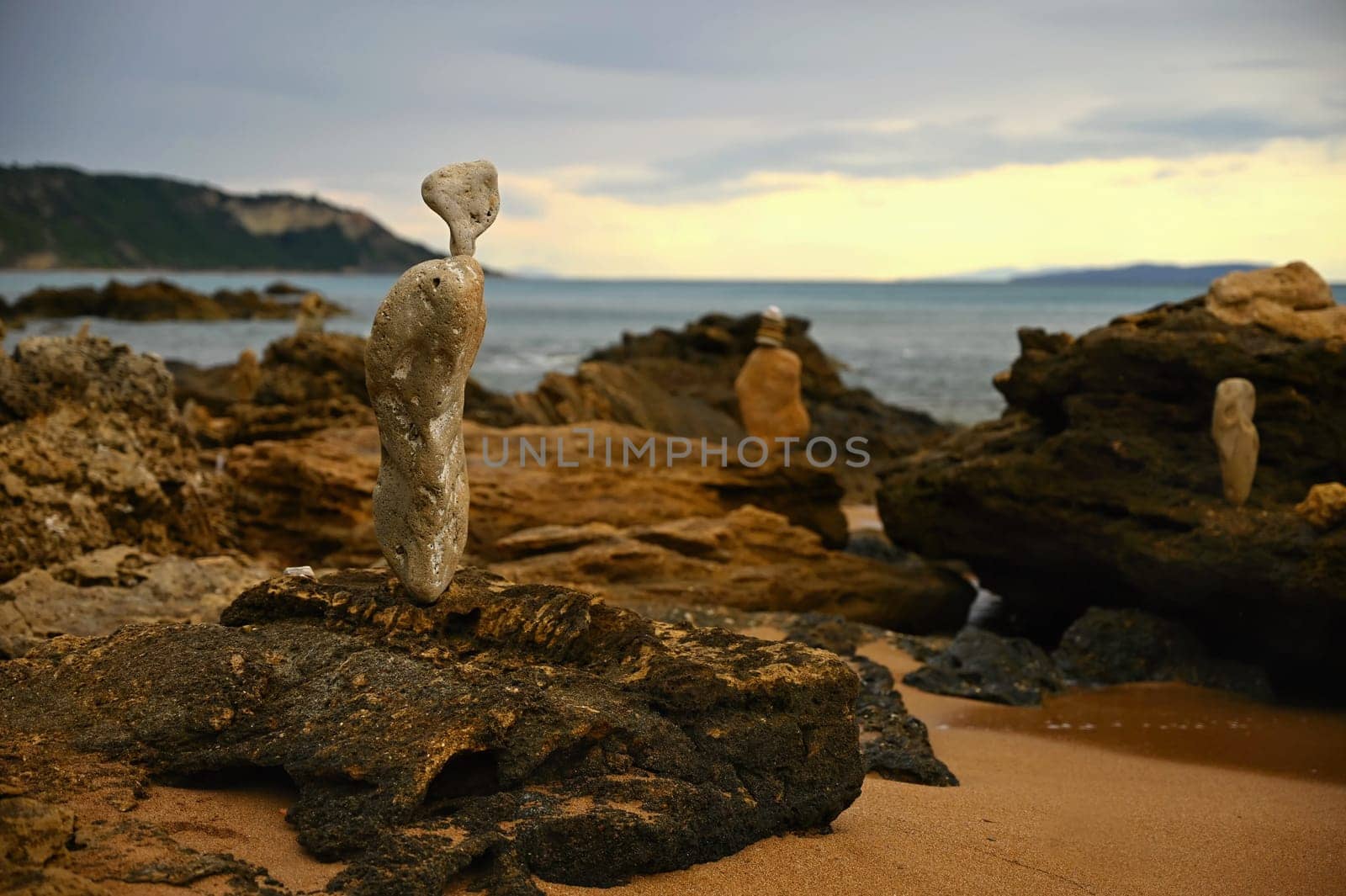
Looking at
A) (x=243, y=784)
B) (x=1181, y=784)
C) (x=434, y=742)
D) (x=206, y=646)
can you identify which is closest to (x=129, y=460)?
(x=206, y=646)

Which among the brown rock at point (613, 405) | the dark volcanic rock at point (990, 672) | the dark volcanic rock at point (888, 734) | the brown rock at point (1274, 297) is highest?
the brown rock at point (1274, 297)

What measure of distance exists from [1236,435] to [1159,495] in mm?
755

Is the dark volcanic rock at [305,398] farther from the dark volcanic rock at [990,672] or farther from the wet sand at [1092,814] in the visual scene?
the wet sand at [1092,814]

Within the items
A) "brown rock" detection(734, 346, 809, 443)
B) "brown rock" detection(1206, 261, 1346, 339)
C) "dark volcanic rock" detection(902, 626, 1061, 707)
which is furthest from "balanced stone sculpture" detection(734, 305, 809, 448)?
"dark volcanic rock" detection(902, 626, 1061, 707)

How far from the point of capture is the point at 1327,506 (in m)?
7.61

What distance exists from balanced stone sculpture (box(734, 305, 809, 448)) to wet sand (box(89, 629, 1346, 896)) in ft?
21.0

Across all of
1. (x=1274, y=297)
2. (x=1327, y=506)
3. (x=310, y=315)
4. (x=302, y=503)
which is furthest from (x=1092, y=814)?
(x=310, y=315)

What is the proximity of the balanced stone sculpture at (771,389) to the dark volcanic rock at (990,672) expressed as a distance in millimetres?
5721

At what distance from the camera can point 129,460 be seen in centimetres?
785

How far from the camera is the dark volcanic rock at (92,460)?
7.14m

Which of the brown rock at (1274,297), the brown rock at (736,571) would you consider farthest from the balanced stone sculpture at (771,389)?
the brown rock at (1274,297)

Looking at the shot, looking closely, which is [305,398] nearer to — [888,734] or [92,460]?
[92,460]

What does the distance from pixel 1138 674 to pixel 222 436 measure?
10.1 m

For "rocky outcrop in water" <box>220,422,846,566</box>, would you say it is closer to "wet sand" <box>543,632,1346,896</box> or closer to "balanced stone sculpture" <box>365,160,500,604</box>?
"wet sand" <box>543,632,1346,896</box>
